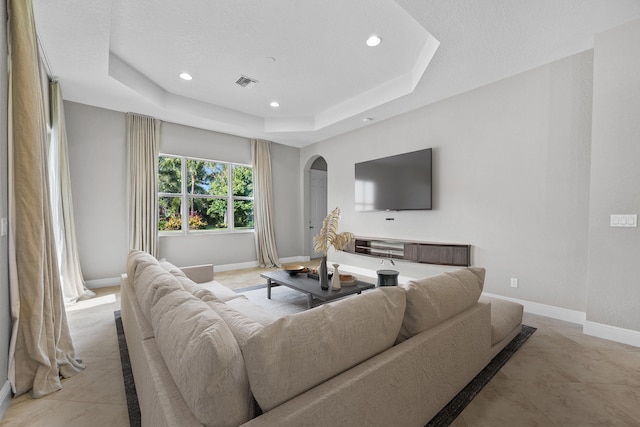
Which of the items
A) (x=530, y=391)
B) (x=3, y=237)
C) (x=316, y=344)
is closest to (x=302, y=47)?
(x=3, y=237)

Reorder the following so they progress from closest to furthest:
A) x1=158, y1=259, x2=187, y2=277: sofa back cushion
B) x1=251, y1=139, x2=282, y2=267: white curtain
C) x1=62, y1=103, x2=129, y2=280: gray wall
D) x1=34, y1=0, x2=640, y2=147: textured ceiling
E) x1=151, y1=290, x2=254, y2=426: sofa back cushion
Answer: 1. x1=151, y1=290, x2=254, y2=426: sofa back cushion
2. x1=158, y1=259, x2=187, y2=277: sofa back cushion
3. x1=34, y1=0, x2=640, y2=147: textured ceiling
4. x1=62, y1=103, x2=129, y2=280: gray wall
5. x1=251, y1=139, x2=282, y2=267: white curtain

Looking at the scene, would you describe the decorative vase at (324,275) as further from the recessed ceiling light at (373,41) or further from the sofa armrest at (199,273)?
the recessed ceiling light at (373,41)

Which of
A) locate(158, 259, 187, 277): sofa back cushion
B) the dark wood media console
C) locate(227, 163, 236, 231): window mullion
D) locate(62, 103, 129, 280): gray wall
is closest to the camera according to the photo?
locate(158, 259, 187, 277): sofa back cushion

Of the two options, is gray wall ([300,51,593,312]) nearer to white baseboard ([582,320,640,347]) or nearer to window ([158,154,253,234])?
white baseboard ([582,320,640,347])

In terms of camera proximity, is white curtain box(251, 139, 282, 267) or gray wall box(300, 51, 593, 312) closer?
gray wall box(300, 51, 593, 312)

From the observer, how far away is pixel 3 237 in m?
1.70

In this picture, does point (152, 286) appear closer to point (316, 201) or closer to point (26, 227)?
point (26, 227)

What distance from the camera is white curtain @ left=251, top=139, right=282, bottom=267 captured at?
5935 mm

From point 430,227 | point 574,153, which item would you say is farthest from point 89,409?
point 574,153

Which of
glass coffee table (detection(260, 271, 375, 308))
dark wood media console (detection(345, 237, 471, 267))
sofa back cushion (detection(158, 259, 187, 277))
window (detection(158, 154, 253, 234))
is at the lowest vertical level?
glass coffee table (detection(260, 271, 375, 308))

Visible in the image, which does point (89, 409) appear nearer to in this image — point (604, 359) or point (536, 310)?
point (604, 359)

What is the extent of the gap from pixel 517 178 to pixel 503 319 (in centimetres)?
191

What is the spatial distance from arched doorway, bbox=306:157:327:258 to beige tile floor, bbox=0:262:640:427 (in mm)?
4824

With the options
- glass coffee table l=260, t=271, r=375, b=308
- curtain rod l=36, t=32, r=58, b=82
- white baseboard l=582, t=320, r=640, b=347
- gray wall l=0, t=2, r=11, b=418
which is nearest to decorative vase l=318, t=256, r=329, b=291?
glass coffee table l=260, t=271, r=375, b=308
